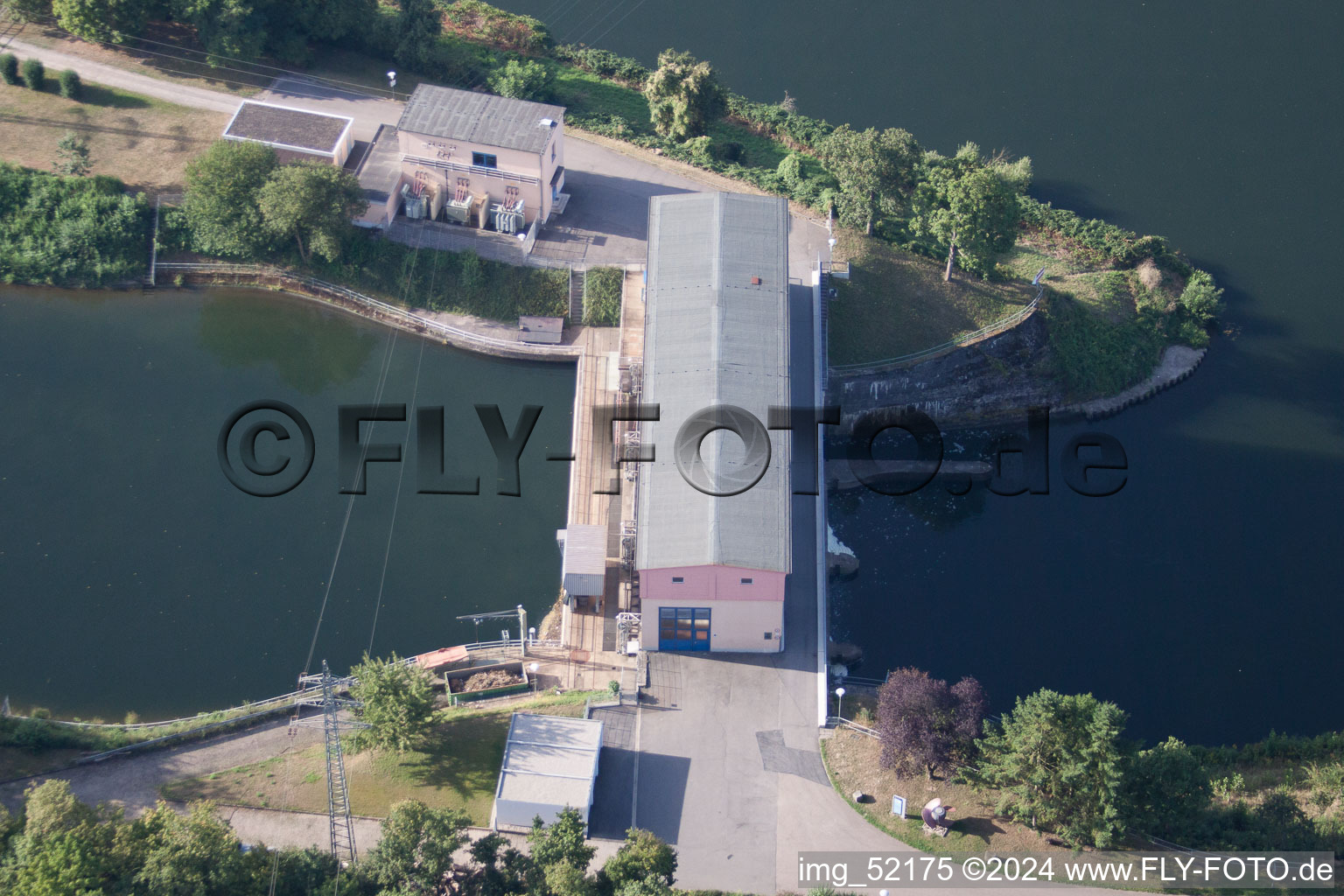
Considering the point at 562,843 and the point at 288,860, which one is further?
the point at 288,860

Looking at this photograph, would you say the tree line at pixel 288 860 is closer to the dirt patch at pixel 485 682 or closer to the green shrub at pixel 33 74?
the dirt patch at pixel 485 682

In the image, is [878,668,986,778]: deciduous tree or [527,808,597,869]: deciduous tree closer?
[527,808,597,869]: deciduous tree

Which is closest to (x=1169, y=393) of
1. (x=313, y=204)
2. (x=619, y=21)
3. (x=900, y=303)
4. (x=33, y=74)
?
(x=900, y=303)

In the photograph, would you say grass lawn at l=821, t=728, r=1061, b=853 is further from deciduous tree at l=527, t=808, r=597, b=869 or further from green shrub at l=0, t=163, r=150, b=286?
green shrub at l=0, t=163, r=150, b=286

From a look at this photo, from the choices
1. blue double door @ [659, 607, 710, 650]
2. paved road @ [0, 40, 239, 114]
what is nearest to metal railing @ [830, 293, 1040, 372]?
blue double door @ [659, 607, 710, 650]

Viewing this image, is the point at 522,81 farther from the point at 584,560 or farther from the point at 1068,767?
the point at 1068,767

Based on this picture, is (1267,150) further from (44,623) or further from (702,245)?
(44,623)

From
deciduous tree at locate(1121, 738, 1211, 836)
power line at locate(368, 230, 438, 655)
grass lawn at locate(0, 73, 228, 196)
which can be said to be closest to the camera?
deciduous tree at locate(1121, 738, 1211, 836)
